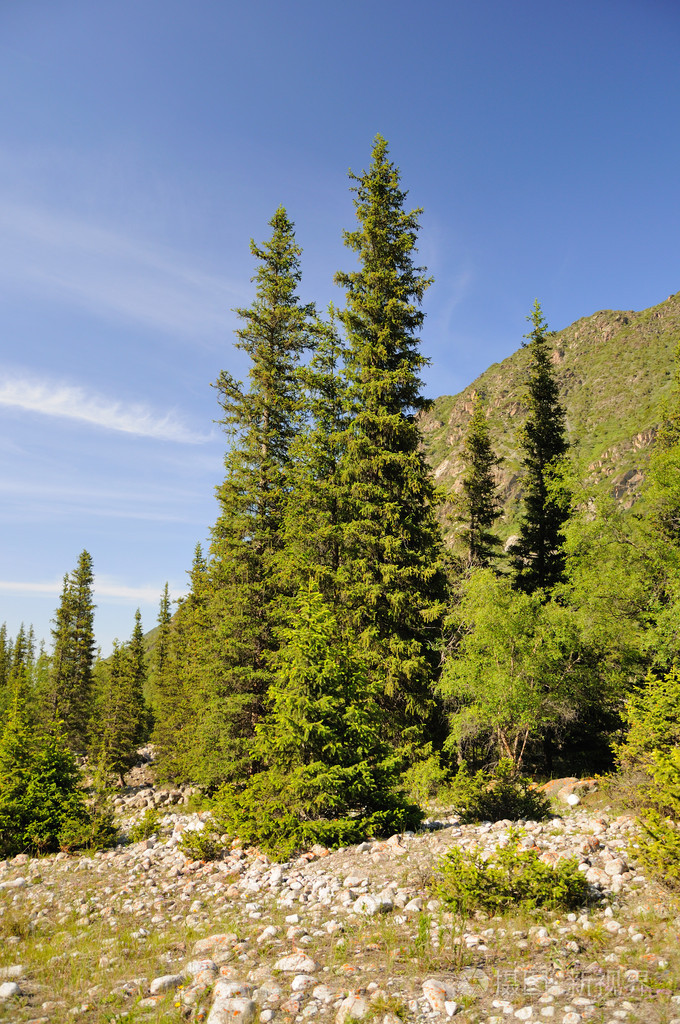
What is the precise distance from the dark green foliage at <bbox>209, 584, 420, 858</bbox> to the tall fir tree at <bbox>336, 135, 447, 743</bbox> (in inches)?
161

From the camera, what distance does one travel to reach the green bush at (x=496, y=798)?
9766 millimetres

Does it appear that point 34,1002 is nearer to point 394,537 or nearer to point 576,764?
point 394,537

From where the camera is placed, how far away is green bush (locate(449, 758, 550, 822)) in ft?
32.0

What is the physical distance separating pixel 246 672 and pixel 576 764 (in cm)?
1230

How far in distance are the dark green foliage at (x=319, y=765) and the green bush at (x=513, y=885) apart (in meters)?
3.30

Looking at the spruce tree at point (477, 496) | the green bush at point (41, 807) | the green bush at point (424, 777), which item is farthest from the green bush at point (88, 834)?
the spruce tree at point (477, 496)

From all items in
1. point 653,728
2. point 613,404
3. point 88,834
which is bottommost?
point 88,834

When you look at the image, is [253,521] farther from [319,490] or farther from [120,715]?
[120,715]

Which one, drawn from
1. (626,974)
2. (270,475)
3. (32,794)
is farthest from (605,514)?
(32,794)

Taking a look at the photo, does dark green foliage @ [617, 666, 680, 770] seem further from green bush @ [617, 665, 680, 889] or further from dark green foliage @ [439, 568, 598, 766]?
dark green foliage @ [439, 568, 598, 766]

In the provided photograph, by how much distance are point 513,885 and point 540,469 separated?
74.1 ft

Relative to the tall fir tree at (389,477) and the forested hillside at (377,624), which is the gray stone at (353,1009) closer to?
the forested hillside at (377,624)

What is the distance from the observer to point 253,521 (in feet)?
60.9

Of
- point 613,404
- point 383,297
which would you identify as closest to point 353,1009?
point 383,297
